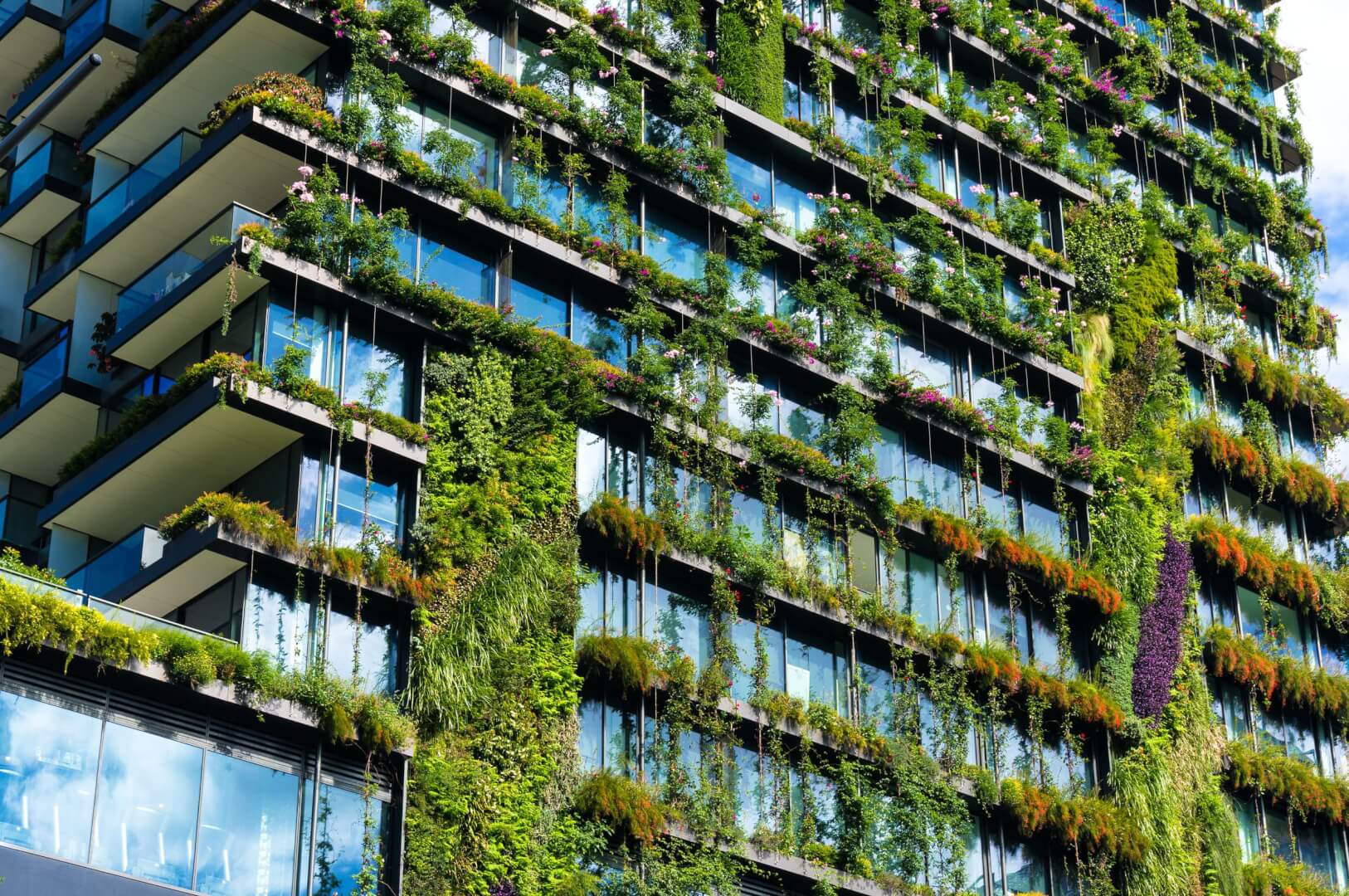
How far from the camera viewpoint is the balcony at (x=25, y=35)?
4994 cm

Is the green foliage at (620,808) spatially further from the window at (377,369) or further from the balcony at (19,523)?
the balcony at (19,523)

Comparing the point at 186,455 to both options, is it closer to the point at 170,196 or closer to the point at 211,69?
the point at 170,196

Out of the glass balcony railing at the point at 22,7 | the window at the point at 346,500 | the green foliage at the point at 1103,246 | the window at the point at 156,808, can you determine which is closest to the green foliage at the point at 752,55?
the green foliage at the point at 1103,246

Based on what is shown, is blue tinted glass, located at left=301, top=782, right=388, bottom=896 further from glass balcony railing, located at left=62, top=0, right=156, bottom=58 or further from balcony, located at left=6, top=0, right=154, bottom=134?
glass balcony railing, located at left=62, top=0, right=156, bottom=58

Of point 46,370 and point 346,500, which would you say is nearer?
point 346,500

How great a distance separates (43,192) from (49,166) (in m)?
0.70

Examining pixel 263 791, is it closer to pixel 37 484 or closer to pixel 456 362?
pixel 456 362

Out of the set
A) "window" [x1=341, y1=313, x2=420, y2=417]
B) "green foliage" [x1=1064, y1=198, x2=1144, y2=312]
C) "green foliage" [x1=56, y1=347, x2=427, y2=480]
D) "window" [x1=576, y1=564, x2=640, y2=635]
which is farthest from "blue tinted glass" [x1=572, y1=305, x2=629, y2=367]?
"green foliage" [x1=1064, y1=198, x2=1144, y2=312]

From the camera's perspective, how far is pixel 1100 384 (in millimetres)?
54312

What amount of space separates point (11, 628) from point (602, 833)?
11.8 m

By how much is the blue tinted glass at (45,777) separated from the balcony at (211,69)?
53.6ft

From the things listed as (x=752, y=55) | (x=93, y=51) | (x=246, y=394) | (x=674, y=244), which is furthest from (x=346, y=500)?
(x=752, y=55)

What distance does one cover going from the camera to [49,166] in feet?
155

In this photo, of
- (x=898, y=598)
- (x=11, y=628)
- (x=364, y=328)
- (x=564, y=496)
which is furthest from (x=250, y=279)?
(x=898, y=598)
